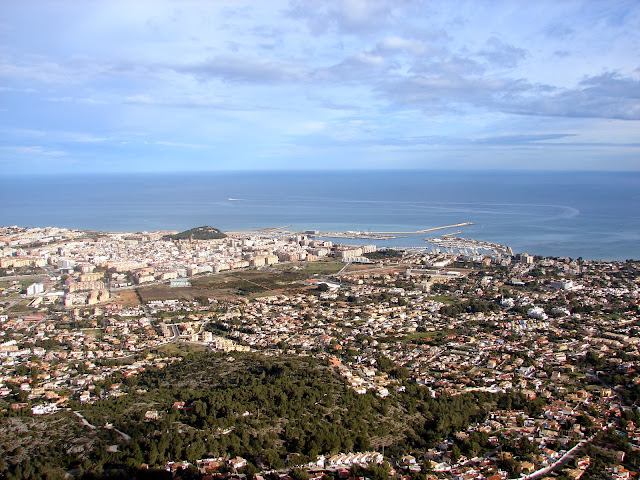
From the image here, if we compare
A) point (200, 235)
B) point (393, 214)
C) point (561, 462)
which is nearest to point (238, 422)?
point (561, 462)

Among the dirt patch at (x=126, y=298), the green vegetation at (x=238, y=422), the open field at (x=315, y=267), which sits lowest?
the dirt patch at (x=126, y=298)

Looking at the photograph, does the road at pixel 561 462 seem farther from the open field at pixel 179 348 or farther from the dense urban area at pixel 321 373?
the open field at pixel 179 348

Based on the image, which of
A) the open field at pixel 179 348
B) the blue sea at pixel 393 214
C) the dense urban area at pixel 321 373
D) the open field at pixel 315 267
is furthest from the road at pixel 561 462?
the blue sea at pixel 393 214

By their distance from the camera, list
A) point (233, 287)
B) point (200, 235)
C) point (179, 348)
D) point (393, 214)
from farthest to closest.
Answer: point (393, 214)
point (200, 235)
point (233, 287)
point (179, 348)

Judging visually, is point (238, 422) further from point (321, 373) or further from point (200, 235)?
point (200, 235)

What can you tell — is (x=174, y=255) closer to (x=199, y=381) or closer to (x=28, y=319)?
(x=28, y=319)

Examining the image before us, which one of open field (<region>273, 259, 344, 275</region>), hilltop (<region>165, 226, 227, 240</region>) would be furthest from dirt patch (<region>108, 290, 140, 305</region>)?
hilltop (<region>165, 226, 227, 240</region>)

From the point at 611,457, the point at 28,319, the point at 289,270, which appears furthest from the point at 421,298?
the point at 28,319

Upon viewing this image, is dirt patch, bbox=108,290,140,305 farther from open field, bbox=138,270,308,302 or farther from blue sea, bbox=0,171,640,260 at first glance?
blue sea, bbox=0,171,640,260

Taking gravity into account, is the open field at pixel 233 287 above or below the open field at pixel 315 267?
below
